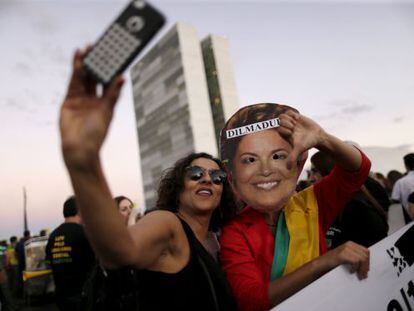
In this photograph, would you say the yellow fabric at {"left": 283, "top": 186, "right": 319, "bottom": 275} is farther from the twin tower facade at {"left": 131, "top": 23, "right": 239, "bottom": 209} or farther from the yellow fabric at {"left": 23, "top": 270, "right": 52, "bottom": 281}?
the twin tower facade at {"left": 131, "top": 23, "right": 239, "bottom": 209}

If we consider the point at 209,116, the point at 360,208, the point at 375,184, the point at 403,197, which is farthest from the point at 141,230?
the point at 209,116

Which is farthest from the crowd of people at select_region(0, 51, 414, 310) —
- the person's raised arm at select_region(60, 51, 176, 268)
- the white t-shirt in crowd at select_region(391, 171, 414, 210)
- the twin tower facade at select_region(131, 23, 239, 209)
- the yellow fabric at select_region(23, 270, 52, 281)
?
the twin tower facade at select_region(131, 23, 239, 209)

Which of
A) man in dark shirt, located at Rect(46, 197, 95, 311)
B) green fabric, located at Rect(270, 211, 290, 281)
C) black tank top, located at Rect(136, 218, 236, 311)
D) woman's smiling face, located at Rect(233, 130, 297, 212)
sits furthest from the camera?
man in dark shirt, located at Rect(46, 197, 95, 311)

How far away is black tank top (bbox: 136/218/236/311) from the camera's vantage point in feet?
4.05

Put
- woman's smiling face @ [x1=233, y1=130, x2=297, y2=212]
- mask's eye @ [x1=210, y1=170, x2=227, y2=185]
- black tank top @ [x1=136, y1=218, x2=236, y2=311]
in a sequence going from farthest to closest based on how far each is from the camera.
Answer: mask's eye @ [x1=210, y1=170, x2=227, y2=185] → woman's smiling face @ [x1=233, y1=130, x2=297, y2=212] → black tank top @ [x1=136, y1=218, x2=236, y2=311]

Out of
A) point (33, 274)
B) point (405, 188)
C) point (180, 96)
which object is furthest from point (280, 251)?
point (180, 96)

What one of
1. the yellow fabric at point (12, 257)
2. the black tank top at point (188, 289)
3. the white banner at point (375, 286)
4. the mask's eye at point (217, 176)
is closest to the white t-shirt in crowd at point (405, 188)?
the white banner at point (375, 286)

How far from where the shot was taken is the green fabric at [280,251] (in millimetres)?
1499

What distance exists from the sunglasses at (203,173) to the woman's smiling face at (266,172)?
169mm

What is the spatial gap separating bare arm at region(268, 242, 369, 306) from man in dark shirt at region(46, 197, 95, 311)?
2.73m

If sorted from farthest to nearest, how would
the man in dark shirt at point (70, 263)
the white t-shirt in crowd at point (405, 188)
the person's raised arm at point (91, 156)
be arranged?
the white t-shirt in crowd at point (405, 188) → the man in dark shirt at point (70, 263) → the person's raised arm at point (91, 156)

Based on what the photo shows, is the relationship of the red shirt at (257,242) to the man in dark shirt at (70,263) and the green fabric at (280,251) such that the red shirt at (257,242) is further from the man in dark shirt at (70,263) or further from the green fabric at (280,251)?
the man in dark shirt at (70,263)

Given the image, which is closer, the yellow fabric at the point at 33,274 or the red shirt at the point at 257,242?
the red shirt at the point at 257,242

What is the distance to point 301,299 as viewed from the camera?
1.23 m
